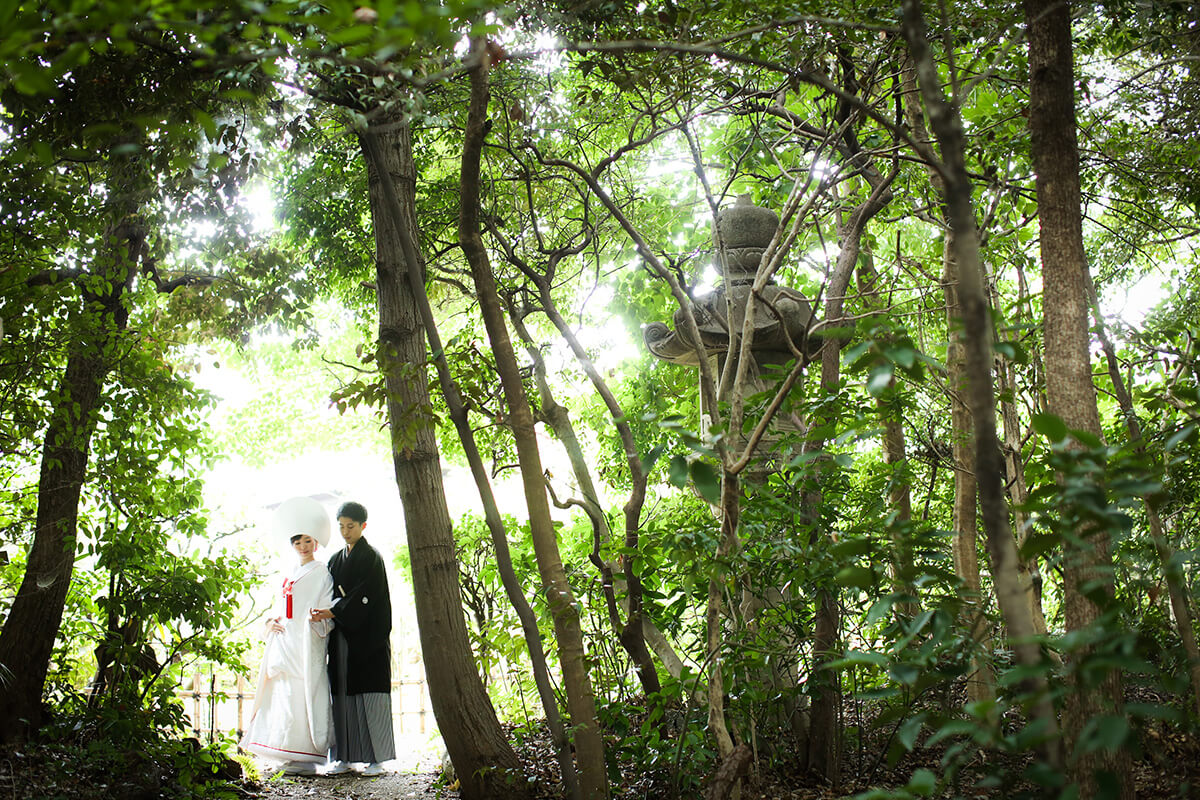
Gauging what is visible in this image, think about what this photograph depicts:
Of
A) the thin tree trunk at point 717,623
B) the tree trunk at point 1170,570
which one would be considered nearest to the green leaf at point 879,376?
the tree trunk at point 1170,570

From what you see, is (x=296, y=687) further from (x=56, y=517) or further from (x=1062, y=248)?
(x=1062, y=248)

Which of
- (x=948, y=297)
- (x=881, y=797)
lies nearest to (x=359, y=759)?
(x=948, y=297)

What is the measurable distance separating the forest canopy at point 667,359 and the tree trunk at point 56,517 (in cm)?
2

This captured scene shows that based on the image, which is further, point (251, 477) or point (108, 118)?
point (251, 477)

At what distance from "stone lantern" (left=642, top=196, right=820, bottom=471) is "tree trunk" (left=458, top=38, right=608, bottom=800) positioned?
152 cm

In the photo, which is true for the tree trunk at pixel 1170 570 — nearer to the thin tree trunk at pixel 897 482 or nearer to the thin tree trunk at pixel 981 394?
the thin tree trunk at pixel 981 394

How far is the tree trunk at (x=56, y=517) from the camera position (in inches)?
172

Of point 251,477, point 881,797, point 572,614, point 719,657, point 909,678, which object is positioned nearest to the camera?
point 881,797

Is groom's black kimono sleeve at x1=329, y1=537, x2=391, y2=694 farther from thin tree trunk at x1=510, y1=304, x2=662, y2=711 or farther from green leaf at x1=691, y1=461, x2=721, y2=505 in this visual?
green leaf at x1=691, y1=461, x2=721, y2=505

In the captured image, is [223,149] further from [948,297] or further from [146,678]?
[948,297]

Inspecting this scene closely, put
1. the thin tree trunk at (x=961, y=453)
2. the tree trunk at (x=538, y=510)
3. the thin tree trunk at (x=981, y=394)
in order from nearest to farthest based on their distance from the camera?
the thin tree trunk at (x=981, y=394)
the tree trunk at (x=538, y=510)
the thin tree trunk at (x=961, y=453)

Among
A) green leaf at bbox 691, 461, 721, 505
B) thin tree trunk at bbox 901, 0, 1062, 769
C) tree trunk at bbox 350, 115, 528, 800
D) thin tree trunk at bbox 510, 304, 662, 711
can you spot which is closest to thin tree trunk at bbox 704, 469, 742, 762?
thin tree trunk at bbox 510, 304, 662, 711

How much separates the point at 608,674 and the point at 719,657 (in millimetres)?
1455

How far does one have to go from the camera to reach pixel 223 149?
4367 millimetres
